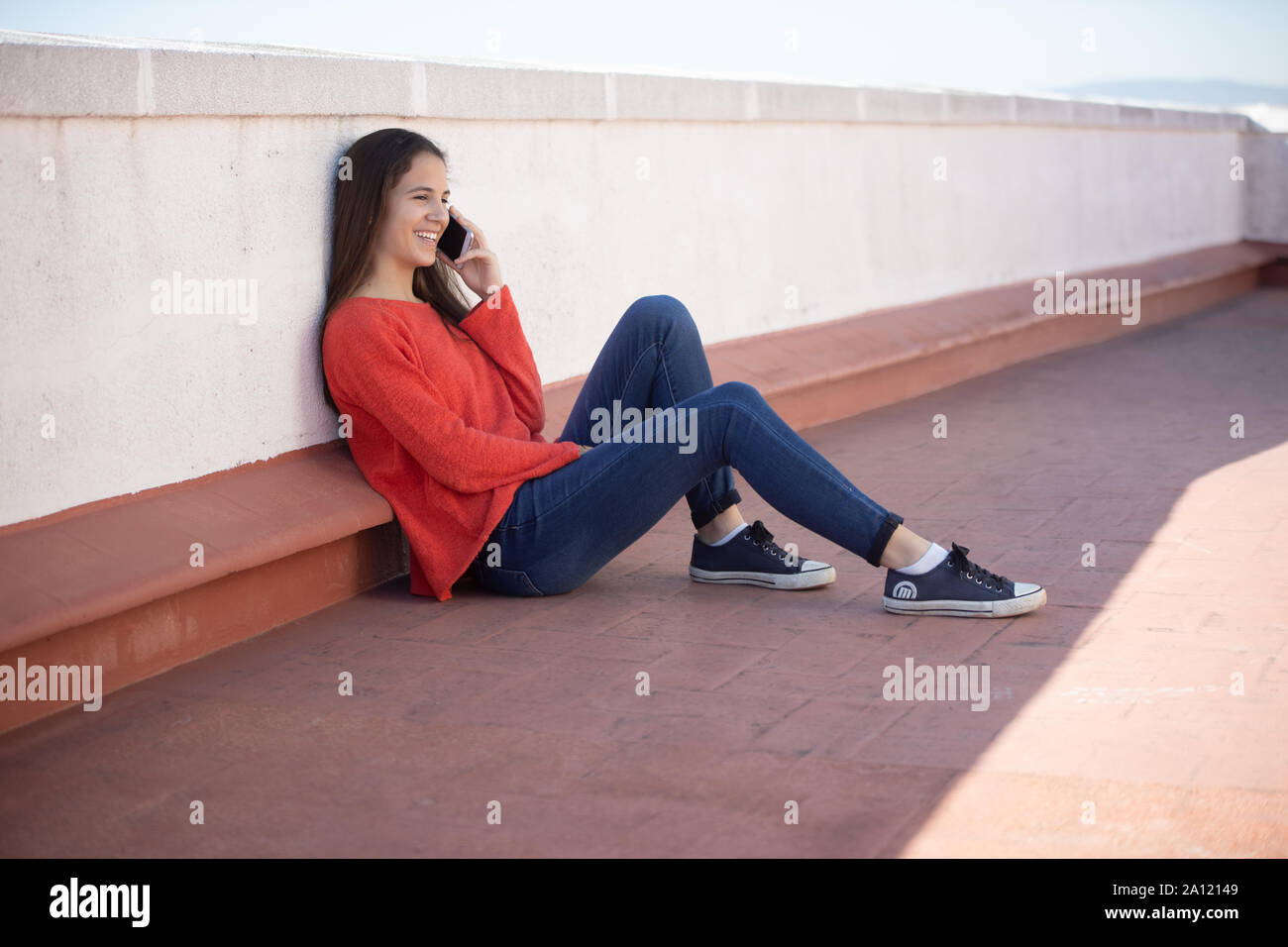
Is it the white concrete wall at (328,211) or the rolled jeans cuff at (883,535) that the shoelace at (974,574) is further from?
the white concrete wall at (328,211)

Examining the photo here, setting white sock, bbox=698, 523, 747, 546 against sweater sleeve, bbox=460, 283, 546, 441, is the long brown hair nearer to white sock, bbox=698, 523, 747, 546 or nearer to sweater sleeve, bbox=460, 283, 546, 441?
sweater sleeve, bbox=460, 283, 546, 441

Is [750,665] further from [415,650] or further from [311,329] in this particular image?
[311,329]

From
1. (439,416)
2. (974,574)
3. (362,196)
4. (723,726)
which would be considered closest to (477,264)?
(362,196)

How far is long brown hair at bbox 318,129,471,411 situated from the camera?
156 inches

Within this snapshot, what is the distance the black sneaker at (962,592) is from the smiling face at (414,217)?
1635 mm

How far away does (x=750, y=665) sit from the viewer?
3.41 meters

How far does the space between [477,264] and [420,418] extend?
2.63 feet

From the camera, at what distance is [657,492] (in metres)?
3.81

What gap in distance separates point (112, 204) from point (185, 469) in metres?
0.71

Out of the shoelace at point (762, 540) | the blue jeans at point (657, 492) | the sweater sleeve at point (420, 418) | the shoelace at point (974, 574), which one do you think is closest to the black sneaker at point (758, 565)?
the shoelace at point (762, 540)

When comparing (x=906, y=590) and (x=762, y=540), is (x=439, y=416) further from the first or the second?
(x=906, y=590)

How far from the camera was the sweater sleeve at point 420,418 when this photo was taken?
3707 mm
